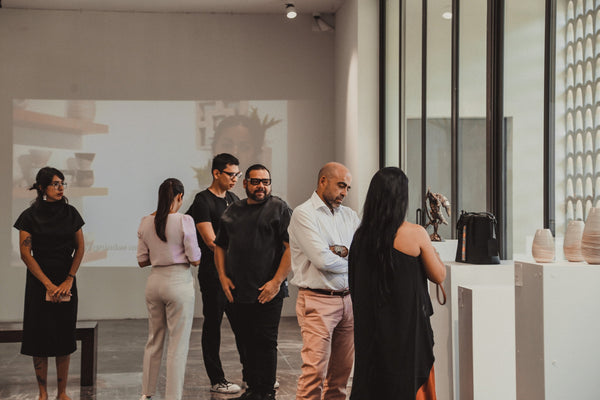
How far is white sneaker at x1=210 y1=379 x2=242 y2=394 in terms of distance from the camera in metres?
5.02

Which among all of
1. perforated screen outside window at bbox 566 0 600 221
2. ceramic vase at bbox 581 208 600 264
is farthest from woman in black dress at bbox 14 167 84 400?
ceramic vase at bbox 581 208 600 264

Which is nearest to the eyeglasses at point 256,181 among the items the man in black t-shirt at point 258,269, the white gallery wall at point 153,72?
the man in black t-shirt at point 258,269

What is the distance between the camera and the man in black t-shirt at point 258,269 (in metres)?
4.32

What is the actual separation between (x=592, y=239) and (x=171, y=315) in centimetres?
253

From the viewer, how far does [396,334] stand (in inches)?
112

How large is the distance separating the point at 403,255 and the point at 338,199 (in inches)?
40.1

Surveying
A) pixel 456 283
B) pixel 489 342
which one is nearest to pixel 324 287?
pixel 456 283

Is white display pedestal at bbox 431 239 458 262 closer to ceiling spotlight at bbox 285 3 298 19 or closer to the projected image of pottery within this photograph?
ceiling spotlight at bbox 285 3 298 19

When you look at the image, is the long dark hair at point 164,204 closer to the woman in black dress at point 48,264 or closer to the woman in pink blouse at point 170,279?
the woman in pink blouse at point 170,279

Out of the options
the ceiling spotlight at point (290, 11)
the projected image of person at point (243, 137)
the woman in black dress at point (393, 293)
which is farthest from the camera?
the projected image of person at point (243, 137)

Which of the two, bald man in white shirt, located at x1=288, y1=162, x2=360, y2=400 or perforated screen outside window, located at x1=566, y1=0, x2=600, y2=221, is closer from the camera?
perforated screen outside window, located at x1=566, y1=0, x2=600, y2=221

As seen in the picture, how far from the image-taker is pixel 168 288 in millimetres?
4305

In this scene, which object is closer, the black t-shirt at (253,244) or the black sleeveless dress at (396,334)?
the black sleeveless dress at (396,334)

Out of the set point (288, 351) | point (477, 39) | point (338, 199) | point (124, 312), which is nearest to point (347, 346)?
point (338, 199)
